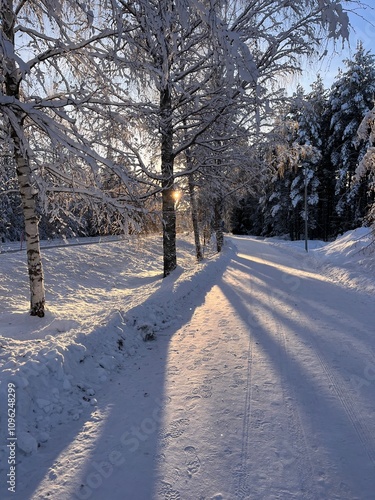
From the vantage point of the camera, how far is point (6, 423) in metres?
2.94

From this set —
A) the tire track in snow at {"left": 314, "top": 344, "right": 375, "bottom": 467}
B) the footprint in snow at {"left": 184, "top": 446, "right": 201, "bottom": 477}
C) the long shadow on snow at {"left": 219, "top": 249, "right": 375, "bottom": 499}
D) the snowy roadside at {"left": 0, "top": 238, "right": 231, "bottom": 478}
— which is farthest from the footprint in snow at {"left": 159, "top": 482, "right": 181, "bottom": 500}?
the tire track in snow at {"left": 314, "top": 344, "right": 375, "bottom": 467}

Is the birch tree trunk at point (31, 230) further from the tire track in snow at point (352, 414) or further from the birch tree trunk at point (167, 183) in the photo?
the tire track in snow at point (352, 414)

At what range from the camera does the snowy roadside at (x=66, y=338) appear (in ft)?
10.8

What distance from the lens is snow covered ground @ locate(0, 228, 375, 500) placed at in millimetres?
2543

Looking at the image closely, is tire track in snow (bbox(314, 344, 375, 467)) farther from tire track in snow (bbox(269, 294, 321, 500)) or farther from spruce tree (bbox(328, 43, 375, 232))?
Answer: spruce tree (bbox(328, 43, 375, 232))

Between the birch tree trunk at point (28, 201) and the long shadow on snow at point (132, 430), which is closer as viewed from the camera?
the long shadow on snow at point (132, 430)

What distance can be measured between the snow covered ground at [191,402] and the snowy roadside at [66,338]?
22mm

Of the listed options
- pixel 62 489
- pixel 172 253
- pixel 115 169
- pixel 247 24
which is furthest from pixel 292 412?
pixel 247 24

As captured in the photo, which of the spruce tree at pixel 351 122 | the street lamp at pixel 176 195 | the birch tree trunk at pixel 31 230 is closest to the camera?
the birch tree trunk at pixel 31 230

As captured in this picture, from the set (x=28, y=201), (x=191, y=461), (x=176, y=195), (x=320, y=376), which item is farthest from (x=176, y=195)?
(x=191, y=461)

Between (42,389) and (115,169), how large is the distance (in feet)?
11.1

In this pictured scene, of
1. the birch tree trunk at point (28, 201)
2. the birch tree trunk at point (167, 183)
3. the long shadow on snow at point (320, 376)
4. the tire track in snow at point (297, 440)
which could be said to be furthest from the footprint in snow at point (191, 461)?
the birch tree trunk at point (167, 183)

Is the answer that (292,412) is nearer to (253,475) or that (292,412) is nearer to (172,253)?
(253,475)

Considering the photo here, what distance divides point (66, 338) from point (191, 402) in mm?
2186
